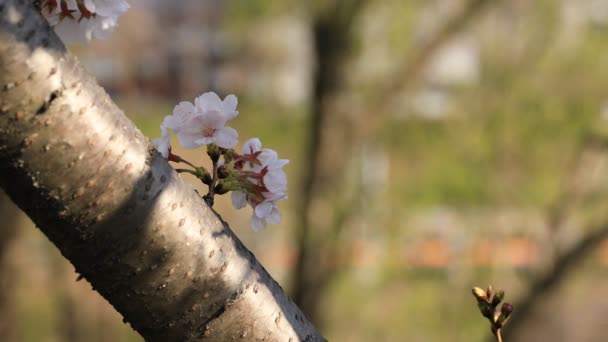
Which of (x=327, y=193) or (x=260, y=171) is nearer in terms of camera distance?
(x=260, y=171)

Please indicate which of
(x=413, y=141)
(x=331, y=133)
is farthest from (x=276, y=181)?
(x=413, y=141)

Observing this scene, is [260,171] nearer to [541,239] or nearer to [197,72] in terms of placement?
[541,239]

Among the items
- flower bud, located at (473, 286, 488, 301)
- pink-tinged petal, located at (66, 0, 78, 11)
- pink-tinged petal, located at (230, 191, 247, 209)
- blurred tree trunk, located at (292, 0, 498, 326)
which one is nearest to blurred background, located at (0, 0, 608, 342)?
blurred tree trunk, located at (292, 0, 498, 326)

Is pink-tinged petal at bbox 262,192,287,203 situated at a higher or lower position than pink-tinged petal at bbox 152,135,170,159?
lower

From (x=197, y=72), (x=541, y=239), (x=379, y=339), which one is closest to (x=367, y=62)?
(x=541, y=239)

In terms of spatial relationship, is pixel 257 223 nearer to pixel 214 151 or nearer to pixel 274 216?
pixel 274 216

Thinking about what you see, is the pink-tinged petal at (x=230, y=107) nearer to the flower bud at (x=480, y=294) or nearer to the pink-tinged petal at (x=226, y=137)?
the pink-tinged petal at (x=226, y=137)

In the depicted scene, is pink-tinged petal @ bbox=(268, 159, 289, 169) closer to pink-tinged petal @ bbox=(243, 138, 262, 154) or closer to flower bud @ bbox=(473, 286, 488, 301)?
pink-tinged petal @ bbox=(243, 138, 262, 154)
